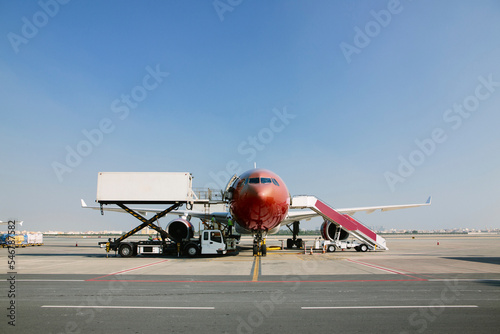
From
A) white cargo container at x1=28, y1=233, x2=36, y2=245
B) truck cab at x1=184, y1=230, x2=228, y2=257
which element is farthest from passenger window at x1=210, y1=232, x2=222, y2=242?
white cargo container at x1=28, y1=233, x2=36, y2=245

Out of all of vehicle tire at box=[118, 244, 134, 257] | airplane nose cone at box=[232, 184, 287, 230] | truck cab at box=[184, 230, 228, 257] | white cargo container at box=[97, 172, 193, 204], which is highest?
white cargo container at box=[97, 172, 193, 204]

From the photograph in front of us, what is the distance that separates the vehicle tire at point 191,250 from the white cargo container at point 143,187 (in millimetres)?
3121

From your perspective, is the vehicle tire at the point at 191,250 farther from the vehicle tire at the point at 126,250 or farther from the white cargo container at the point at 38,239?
the white cargo container at the point at 38,239

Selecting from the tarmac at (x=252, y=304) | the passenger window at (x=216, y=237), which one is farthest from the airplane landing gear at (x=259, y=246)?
the tarmac at (x=252, y=304)

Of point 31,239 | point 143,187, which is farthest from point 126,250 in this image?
point 31,239

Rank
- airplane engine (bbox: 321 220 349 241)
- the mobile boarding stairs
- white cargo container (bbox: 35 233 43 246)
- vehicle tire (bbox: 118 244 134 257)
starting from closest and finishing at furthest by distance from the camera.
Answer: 1. vehicle tire (bbox: 118 244 134 257)
2. the mobile boarding stairs
3. airplane engine (bbox: 321 220 349 241)
4. white cargo container (bbox: 35 233 43 246)

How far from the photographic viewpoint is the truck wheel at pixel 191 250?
2281cm

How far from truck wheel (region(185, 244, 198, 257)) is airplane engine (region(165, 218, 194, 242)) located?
96.2 inches

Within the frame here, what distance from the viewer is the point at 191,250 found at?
75.0 ft

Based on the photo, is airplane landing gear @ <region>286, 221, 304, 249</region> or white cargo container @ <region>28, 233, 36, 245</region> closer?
airplane landing gear @ <region>286, 221, 304, 249</region>

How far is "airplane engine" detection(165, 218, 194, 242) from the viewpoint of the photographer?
82.7 ft

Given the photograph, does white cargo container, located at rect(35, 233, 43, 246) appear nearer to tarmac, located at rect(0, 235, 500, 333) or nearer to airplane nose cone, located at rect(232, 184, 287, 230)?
airplane nose cone, located at rect(232, 184, 287, 230)

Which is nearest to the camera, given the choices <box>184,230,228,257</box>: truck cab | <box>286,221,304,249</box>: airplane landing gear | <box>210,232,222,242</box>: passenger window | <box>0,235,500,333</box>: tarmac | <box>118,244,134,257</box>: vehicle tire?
<box>0,235,500,333</box>: tarmac

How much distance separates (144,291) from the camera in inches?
382
